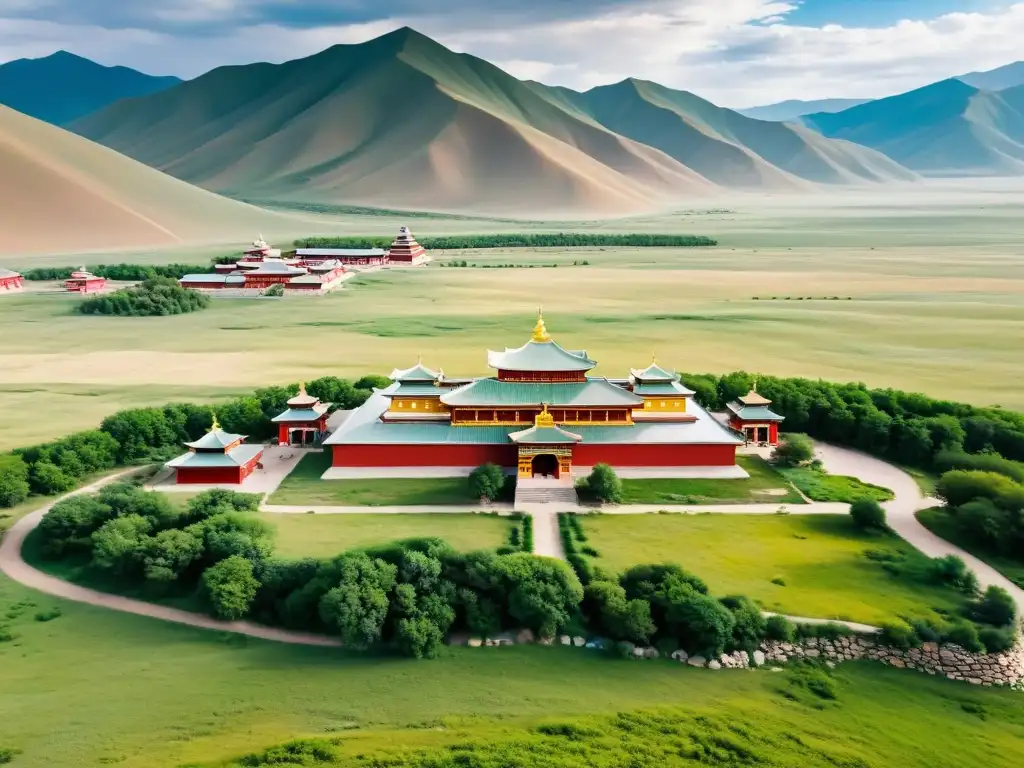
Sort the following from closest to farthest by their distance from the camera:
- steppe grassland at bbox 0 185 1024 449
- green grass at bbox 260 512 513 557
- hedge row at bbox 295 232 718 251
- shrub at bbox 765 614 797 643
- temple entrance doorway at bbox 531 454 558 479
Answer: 1. shrub at bbox 765 614 797 643
2. green grass at bbox 260 512 513 557
3. temple entrance doorway at bbox 531 454 558 479
4. steppe grassland at bbox 0 185 1024 449
5. hedge row at bbox 295 232 718 251

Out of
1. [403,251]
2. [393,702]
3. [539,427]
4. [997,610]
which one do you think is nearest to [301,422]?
[539,427]

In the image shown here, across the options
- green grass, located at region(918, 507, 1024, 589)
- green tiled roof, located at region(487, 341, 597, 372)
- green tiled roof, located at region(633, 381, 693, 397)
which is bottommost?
green grass, located at region(918, 507, 1024, 589)

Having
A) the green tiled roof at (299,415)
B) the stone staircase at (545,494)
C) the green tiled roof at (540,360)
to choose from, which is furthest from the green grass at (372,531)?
the green tiled roof at (299,415)

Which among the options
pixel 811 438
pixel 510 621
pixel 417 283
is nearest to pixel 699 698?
pixel 510 621

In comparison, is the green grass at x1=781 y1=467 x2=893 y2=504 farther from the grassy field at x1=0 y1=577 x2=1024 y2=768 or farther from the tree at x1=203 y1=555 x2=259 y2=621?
the tree at x1=203 y1=555 x2=259 y2=621

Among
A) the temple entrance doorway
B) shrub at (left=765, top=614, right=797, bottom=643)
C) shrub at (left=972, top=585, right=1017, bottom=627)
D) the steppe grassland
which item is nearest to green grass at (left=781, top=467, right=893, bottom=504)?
shrub at (left=972, top=585, right=1017, bottom=627)

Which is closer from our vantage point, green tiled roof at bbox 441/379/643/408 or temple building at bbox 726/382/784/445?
green tiled roof at bbox 441/379/643/408

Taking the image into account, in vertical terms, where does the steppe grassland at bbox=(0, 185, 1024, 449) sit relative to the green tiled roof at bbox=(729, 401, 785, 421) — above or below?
below
